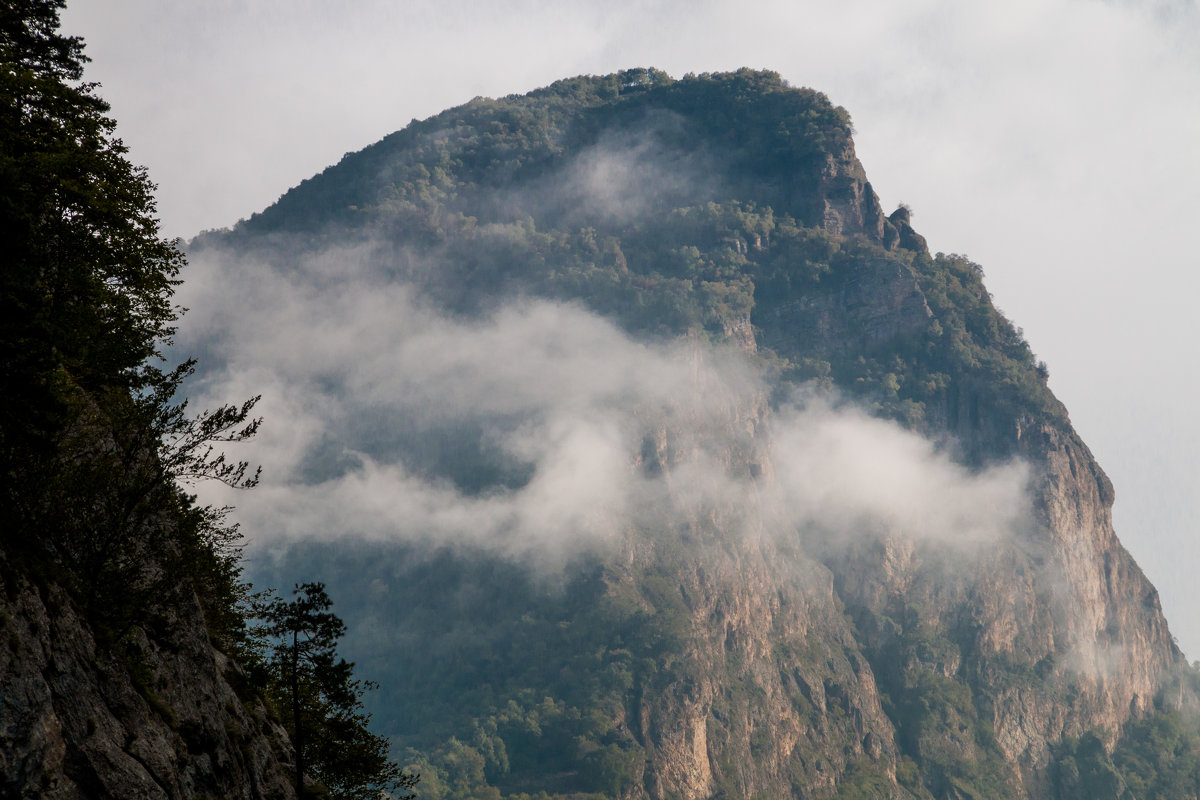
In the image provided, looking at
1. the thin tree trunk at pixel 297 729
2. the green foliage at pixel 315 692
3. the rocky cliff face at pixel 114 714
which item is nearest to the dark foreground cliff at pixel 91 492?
the rocky cliff face at pixel 114 714

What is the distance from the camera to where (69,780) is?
31.4m

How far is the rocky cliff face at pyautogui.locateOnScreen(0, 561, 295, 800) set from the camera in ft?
100

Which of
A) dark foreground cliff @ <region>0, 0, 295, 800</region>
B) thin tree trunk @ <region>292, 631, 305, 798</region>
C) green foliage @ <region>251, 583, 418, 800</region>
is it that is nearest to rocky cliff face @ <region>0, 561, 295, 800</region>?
dark foreground cliff @ <region>0, 0, 295, 800</region>

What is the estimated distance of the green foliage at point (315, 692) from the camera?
56031mm

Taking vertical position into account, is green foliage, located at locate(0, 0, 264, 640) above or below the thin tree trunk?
above

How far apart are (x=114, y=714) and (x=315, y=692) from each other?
89.8 feet

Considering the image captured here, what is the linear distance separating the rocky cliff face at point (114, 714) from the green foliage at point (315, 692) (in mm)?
7422

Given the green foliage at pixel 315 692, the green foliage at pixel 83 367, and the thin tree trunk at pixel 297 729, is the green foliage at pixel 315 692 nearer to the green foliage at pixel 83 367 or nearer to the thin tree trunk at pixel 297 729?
the thin tree trunk at pixel 297 729

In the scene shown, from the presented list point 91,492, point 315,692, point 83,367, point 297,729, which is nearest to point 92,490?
point 91,492

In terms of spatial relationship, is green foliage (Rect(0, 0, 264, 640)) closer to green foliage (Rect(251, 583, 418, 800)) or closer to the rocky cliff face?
the rocky cliff face

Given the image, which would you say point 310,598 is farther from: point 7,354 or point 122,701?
point 7,354

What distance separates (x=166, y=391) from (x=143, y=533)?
18.5ft

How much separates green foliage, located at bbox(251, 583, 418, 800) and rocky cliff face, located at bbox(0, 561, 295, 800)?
24.3 feet

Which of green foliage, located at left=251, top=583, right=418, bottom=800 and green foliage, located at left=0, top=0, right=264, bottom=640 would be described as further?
green foliage, located at left=251, top=583, right=418, bottom=800
